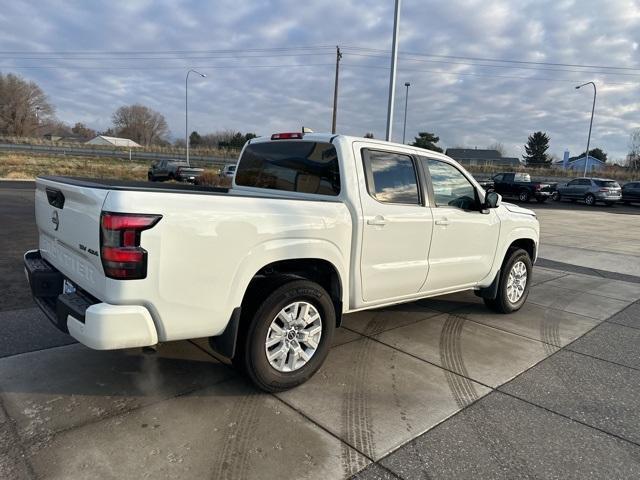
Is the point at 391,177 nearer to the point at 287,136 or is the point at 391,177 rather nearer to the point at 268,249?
the point at 287,136

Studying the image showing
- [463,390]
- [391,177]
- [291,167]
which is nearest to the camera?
[463,390]

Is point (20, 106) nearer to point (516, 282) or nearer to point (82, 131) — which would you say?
point (82, 131)

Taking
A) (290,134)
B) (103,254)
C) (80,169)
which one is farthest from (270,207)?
(80,169)

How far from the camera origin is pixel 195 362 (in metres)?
3.90

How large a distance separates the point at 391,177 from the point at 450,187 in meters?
0.90

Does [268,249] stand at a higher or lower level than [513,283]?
higher

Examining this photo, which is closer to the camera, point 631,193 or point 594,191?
point 594,191

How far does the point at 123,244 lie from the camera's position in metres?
2.63

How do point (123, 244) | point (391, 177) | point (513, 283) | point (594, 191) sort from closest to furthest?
point (123, 244)
point (391, 177)
point (513, 283)
point (594, 191)

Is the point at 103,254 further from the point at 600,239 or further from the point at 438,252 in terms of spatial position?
the point at 600,239

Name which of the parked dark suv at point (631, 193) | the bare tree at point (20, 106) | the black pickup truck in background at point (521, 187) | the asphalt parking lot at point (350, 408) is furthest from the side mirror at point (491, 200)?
the bare tree at point (20, 106)

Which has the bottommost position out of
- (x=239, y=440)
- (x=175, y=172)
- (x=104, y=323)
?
(x=239, y=440)

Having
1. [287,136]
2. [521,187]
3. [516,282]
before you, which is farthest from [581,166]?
[287,136]

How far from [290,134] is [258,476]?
288cm
